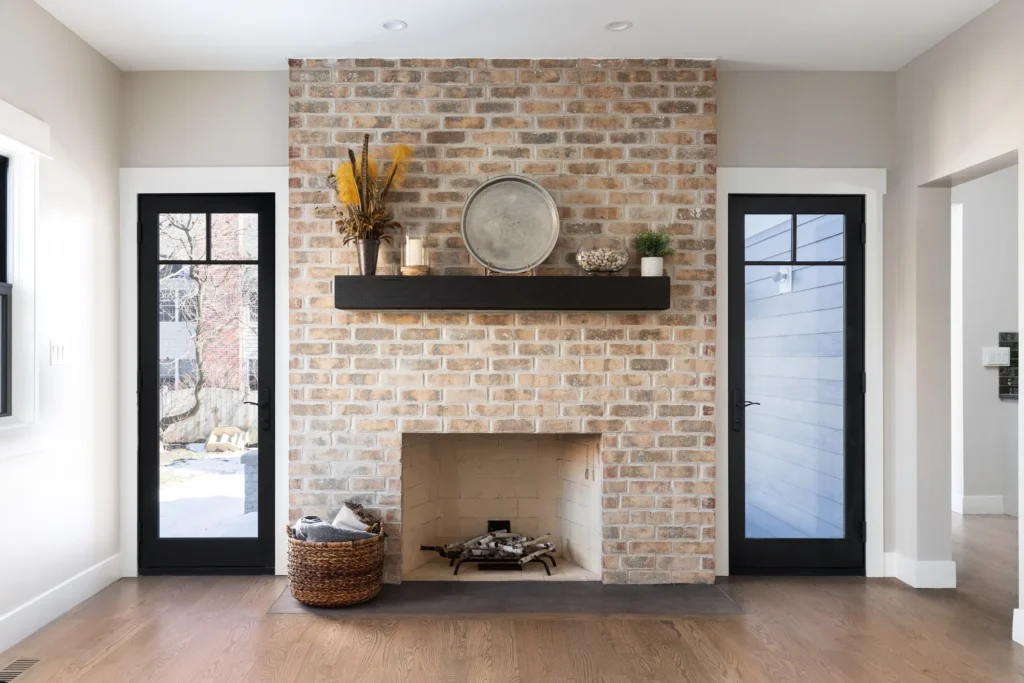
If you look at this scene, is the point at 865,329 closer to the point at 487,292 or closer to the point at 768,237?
the point at 768,237

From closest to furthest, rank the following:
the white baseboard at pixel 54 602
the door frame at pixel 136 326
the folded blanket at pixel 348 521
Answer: the white baseboard at pixel 54 602
the folded blanket at pixel 348 521
the door frame at pixel 136 326

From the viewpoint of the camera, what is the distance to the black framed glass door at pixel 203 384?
13.1 ft

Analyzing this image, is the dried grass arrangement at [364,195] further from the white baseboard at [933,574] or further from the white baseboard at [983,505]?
the white baseboard at [983,505]

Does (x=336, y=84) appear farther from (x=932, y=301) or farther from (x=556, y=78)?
(x=932, y=301)

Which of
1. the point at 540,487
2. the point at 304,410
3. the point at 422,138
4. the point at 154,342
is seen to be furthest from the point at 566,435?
the point at 154,342

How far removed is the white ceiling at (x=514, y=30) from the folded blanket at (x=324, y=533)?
2.31m

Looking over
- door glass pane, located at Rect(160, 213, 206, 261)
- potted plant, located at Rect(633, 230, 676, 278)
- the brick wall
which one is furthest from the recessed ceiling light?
door glass pane, located at Rect(160, 213, 206, 261)

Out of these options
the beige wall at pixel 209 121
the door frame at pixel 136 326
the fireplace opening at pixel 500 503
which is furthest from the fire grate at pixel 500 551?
the beige wall at pixel 209 121

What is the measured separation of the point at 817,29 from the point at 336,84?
2346mm

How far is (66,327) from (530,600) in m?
2.55

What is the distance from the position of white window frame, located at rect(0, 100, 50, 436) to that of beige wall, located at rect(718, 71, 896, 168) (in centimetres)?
329

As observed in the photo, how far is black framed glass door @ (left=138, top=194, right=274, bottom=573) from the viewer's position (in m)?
4.00

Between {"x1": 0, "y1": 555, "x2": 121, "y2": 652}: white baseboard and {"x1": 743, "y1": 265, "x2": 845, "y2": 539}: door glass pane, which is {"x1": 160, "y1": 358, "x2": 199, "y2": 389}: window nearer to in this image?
{"x1": 0, "y1": 555, "x2": 121, "y2": 652}: white baseboard

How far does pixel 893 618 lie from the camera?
337cm
